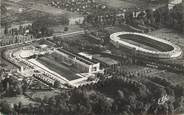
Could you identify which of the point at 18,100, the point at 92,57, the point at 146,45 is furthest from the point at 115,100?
the point at 146,45

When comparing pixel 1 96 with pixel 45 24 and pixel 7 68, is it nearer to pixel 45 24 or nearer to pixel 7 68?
pixel 7 68

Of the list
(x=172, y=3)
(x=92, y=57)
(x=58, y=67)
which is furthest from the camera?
(x=172, y=3)

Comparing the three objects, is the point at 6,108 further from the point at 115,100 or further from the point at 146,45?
the point at 146,45

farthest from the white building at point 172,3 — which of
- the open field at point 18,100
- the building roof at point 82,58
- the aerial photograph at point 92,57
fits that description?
the open field at point 18,100

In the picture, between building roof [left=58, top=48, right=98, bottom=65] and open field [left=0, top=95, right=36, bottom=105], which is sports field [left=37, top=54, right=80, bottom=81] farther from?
open field [left=0, top=95, right=36, bottom=105]

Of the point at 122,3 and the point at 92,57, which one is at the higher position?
the point at 122,3

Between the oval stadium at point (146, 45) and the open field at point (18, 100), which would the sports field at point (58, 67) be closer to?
the open field at point (18, 100)

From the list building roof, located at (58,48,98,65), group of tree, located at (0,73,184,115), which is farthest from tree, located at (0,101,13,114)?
building roof, located at (58,48,98,65)
